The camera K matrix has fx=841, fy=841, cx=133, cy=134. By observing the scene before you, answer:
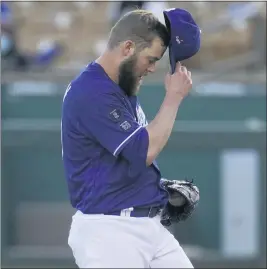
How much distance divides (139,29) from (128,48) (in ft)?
0.29

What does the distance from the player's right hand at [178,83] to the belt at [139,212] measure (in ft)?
1.57

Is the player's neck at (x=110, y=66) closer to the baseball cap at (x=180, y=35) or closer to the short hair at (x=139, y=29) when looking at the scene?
the short hair at (x=139, y=29)

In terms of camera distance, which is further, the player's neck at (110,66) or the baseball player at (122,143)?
the player's neck at (110,66)

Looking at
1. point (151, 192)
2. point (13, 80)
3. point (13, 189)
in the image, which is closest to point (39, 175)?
point (13, 189)

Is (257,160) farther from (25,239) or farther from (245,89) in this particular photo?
(25,239)

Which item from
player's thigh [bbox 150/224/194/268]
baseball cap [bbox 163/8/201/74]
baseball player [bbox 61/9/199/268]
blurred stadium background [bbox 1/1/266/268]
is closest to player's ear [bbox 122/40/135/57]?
baseball player [bbox 61/9/199/268]

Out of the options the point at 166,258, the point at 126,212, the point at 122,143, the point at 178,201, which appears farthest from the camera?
the point at 178,201

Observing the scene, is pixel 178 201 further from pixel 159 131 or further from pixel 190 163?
pixel 190 163

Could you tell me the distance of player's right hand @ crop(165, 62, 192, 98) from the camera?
337 cm

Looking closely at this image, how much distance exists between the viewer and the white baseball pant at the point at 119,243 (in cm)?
330

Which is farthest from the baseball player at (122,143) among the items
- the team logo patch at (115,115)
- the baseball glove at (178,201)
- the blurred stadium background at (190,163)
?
the blurred stadium background at (190,163)

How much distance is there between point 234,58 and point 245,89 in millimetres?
1696

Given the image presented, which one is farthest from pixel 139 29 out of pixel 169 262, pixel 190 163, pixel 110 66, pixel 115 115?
pixel 190 163

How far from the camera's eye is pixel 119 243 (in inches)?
131
